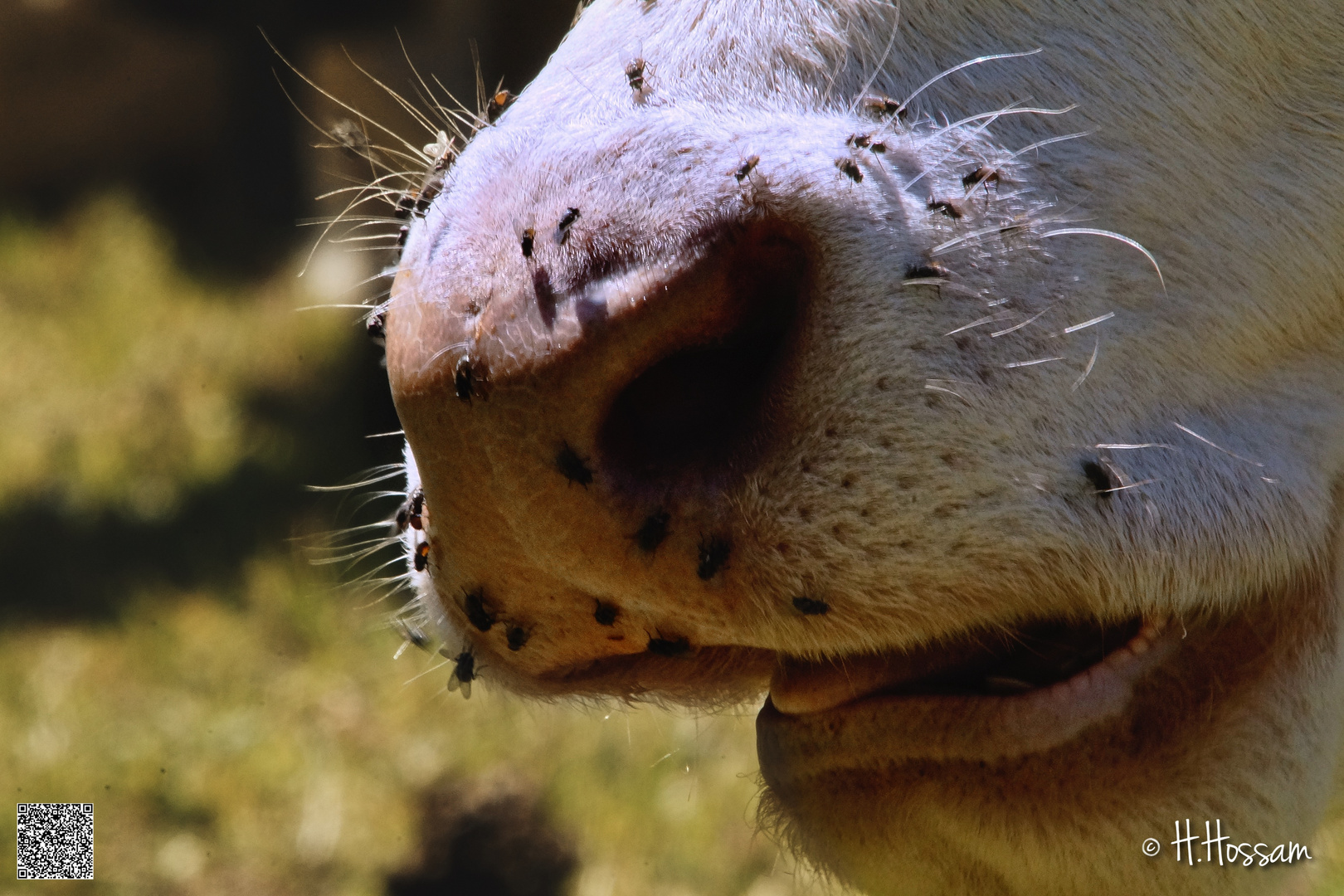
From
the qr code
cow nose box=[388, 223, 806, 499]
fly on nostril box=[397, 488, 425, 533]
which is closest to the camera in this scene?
cow nose box=[388, 223, 806, 499]

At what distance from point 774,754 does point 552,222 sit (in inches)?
31.1

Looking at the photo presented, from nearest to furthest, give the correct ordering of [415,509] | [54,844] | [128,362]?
[415,509] → [54,844] → [128,362]

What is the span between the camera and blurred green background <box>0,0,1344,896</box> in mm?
3822

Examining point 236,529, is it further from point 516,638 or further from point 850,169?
point 850,169

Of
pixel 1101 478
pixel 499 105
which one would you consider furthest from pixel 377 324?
pixel 1101 478

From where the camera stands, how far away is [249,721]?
169 inches

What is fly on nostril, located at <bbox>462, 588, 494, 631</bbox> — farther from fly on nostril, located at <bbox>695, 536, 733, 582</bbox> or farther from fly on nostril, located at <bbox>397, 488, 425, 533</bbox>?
fly on nostril, located at <bbox>695, 536, 733, 582</bbox>

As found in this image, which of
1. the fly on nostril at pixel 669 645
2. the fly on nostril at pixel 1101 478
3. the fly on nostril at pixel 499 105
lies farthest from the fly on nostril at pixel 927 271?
the fly on nostril at pixel 499 105

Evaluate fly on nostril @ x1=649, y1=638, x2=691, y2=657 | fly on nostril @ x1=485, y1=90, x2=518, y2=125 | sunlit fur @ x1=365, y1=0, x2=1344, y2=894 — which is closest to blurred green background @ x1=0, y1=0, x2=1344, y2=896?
fly on nostril @ x1=649, y1=638, x2=691, y2=657

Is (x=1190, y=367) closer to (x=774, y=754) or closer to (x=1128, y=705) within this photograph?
(x=1128, y=705)

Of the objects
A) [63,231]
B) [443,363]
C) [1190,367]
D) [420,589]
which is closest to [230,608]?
[63,231]

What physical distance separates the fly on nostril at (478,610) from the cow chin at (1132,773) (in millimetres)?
427

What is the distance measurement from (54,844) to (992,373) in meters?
3.29

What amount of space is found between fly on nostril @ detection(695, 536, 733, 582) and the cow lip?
0.98ft
